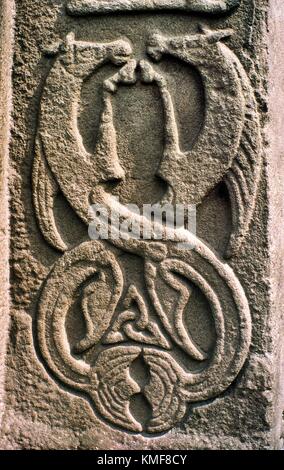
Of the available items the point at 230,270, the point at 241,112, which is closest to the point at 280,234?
the point at 230,270

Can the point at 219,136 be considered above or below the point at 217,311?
above

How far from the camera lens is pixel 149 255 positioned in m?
2.01

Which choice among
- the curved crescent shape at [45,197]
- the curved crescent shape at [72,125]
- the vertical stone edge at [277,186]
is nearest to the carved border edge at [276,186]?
the vertical stone edge at [277,186]

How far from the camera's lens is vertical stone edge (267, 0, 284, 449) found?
196 centimetres

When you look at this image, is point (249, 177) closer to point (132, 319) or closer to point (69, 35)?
point (132, 319)

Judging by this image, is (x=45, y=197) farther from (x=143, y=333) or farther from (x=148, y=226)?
(x=143, y=333)

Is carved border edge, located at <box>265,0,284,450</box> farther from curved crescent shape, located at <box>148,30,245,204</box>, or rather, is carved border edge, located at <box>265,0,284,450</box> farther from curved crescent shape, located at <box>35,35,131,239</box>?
curved crescent shape, located at <box>35,35,131,239</box>

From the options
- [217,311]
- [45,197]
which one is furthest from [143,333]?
[45,197]

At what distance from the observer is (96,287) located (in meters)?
2.04

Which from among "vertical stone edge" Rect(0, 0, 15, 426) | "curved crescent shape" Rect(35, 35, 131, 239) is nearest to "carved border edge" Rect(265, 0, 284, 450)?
"curved crescent shape" Rect(35, 35, 131, 239)

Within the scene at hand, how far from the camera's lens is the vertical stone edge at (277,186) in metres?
1.96

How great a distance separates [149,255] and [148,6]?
0.67m

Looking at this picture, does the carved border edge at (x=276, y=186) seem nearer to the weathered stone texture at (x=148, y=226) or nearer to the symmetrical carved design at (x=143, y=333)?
the weathered stone texture at (x=148, y=226)

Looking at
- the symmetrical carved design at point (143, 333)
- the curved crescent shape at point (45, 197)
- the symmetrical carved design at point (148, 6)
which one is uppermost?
the symmetrical carved design at point (148, 6)
